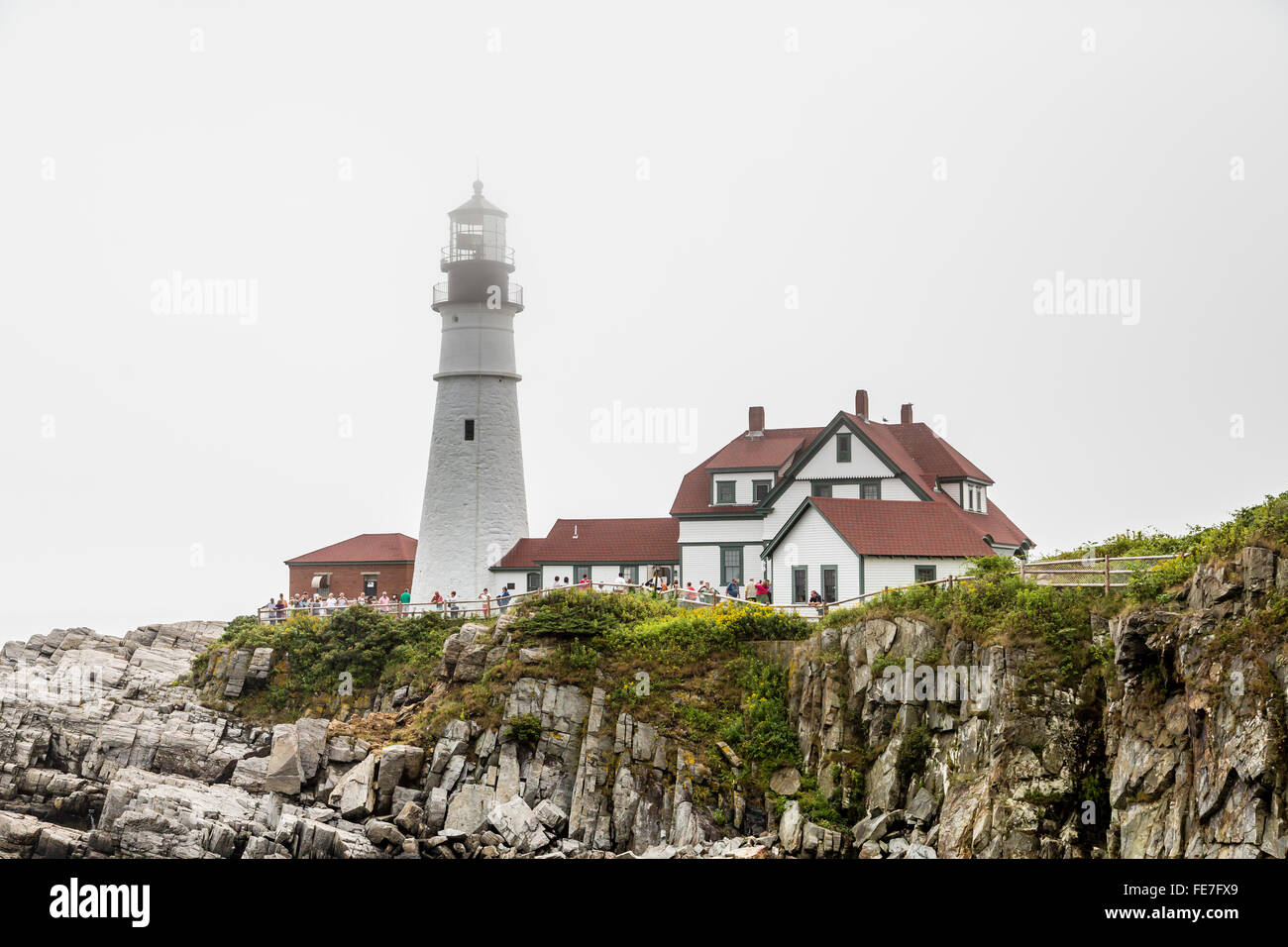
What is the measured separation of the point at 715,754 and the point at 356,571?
84.2 ft

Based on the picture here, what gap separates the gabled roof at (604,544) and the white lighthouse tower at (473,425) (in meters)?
0.93

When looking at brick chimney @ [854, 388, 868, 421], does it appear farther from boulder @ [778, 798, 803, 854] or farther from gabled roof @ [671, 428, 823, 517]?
boulder @ [778, 798, 803, 854]

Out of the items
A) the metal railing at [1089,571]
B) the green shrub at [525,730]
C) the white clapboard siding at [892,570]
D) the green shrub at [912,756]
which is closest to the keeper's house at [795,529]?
the white clapboard siding at [892,570]

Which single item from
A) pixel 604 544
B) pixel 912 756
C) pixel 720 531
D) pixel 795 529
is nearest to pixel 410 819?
pixel 912 756

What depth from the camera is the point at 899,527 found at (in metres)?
36.8

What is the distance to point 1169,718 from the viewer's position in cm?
1956

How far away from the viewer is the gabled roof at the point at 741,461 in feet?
147

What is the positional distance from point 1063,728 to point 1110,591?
260 cm

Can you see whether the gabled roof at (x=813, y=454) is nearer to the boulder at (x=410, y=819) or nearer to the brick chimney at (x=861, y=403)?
the brick chimney at (x=861, y=403)

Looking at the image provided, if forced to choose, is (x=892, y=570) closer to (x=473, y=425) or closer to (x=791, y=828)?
(x=791, y=828)

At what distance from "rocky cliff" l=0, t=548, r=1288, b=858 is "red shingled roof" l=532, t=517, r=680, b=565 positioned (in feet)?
33.5
